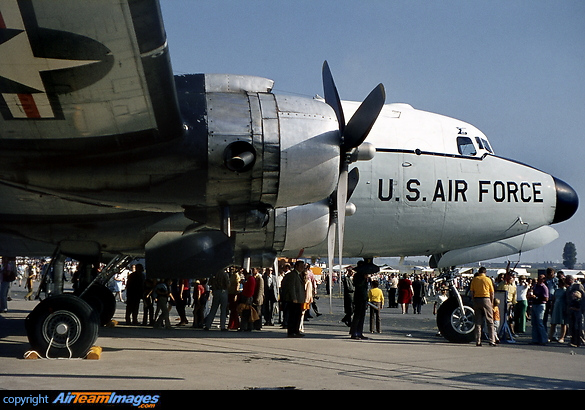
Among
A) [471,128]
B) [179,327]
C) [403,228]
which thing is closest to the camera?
[403,228]

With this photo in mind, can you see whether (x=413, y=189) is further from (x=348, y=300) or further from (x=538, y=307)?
(x=538, y=307)

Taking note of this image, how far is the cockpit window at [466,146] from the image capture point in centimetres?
1523

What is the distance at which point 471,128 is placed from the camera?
1600cm

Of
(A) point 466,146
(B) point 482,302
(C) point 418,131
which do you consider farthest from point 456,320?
(C) point 418,131

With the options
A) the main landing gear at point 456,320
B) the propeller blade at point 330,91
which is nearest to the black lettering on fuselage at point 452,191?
the main landing gear at point 456,320

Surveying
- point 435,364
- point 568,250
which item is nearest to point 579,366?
point 435,364

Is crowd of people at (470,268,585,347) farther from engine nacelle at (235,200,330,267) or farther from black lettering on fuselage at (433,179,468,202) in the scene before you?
engine nacelle at (235,200,330,267)

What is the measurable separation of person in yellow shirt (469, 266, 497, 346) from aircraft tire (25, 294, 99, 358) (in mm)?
7776

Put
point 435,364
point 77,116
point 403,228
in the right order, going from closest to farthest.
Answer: point 77,116, point 435,364, point 403,228

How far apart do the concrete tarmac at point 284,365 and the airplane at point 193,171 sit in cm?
137

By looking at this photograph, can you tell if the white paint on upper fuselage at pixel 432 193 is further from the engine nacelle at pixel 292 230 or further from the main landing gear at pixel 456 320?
the main landing gear at pixel 456 320

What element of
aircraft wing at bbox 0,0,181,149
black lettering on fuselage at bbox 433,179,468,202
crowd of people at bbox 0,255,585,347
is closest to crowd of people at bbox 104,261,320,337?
crowd of people at bbox 0,255,585,347
